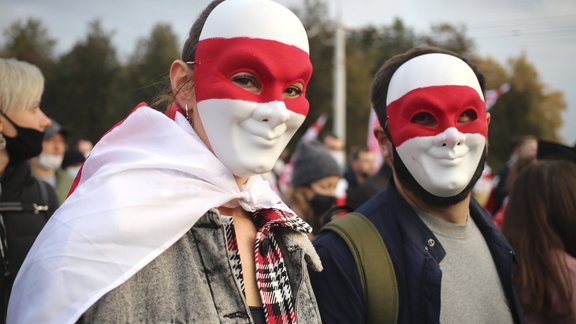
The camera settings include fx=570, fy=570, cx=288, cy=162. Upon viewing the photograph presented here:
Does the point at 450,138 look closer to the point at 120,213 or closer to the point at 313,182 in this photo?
the point at 120,213

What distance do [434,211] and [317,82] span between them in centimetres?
3403

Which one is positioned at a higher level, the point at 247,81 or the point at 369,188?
the point at 247,81

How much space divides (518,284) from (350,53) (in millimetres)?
38629

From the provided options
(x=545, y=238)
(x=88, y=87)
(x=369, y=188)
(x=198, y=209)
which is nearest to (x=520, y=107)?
(x=88, y=87)

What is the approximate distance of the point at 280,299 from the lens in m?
1.87

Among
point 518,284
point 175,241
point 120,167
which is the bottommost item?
point 518,284

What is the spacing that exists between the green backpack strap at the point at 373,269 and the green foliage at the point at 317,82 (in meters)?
32.7

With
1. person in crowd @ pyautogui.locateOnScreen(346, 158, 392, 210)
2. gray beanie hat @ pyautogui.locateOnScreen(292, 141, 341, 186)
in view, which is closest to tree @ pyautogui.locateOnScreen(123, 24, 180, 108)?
gray beanie hat @ pyautogui.locateOnScreen(292, 141, 341, 186)

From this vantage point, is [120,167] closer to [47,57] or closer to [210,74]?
[210,74]

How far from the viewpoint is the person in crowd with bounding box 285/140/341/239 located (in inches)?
191

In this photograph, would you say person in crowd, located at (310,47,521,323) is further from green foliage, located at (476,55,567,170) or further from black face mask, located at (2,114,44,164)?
green foliage, located at (476,55,567,170)

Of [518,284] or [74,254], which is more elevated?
[74,254]

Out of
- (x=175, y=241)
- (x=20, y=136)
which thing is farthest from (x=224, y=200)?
(x=20, y=136)

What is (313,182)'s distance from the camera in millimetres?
5070
